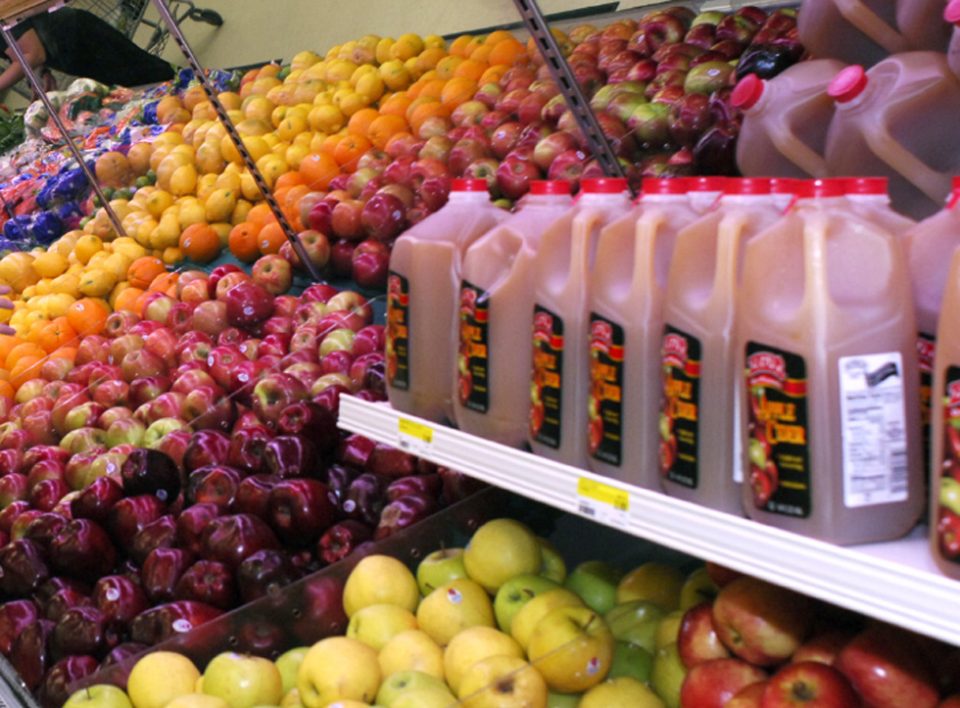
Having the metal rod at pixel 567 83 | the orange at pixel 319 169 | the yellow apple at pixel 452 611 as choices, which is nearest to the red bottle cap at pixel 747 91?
the metal rod at pixel 567 83

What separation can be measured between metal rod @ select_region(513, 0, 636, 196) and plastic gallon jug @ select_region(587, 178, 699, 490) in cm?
92

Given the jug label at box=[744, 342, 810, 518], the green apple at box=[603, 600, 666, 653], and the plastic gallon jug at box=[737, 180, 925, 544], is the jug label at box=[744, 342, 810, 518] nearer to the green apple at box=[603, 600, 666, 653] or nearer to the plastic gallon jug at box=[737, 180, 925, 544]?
the plastic gallon jug at box=[737, 180, 925, 544]

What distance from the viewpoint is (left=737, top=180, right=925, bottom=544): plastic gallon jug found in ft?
3.36

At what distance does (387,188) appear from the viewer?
335cm

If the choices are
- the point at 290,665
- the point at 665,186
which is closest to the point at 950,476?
the point at 665,186

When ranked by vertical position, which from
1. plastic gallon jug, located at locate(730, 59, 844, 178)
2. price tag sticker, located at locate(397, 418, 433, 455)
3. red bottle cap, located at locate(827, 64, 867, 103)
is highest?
red bottle cap, located at locate(827, 64, 867, 103)

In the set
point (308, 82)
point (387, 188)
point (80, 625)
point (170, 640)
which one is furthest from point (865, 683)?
point (308, 82)

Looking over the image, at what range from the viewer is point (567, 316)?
55.1 inches

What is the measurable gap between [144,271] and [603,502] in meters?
3.37

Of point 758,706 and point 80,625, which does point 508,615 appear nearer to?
point 758,706

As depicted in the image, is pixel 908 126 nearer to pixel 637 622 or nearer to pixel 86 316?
pixel 637 622

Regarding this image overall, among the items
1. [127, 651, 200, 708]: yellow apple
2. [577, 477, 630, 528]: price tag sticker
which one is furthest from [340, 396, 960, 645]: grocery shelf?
[127, 651, 200, 708]: yellow apple

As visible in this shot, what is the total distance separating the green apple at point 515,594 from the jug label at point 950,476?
38.4 inches

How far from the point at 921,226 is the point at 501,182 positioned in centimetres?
188
